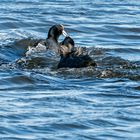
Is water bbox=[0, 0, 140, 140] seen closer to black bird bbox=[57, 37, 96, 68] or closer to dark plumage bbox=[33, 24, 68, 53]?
black bird bbox=[57, 37, 96, 68]

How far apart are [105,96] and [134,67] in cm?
259

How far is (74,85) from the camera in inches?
525

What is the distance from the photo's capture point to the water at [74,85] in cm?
1050

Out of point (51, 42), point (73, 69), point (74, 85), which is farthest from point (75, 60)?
point (51, 42)

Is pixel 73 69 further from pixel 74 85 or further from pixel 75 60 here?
pixel 74 85

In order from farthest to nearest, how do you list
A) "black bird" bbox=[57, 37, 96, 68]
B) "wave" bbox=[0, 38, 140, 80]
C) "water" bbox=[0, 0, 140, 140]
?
"black bird" bbox=[57, 37, 96, 68] < "wave" bbox=[0, 38, 140, 80] < "water" bbox=[0, 0, 140, 140]

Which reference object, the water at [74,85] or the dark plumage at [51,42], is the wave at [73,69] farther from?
the dark plumage at [51,42]

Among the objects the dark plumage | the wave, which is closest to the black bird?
the wave

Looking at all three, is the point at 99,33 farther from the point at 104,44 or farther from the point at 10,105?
the point at 10,105

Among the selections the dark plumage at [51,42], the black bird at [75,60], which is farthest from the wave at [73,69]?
the dark plumage at [51,42]

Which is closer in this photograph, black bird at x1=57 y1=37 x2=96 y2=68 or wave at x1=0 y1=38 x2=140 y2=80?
wave at x1=0 y1=38 x2=140 y2=80

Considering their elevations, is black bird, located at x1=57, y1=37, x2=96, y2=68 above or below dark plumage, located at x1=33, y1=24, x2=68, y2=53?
below

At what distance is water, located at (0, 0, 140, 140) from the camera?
34.4 ft

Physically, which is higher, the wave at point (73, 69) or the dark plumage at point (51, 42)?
the dark plumage at point (51, 42)
